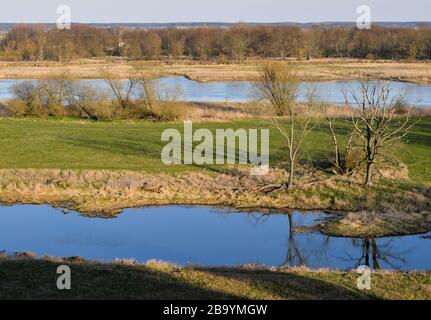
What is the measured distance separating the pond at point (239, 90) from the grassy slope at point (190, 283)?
25.6m

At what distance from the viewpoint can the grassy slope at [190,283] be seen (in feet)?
38.0

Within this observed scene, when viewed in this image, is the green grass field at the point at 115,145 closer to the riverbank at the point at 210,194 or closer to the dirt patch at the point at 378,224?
the riverbank at the point at 210,194

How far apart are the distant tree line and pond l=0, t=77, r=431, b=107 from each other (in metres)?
26.3

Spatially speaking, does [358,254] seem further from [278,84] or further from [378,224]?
[278,84]

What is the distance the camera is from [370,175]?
21719 millimetres

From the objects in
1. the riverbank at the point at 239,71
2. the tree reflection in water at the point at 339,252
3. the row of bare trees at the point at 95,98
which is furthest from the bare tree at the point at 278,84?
the tree reflection in water at the point at 339,252

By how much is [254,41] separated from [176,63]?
1799cm

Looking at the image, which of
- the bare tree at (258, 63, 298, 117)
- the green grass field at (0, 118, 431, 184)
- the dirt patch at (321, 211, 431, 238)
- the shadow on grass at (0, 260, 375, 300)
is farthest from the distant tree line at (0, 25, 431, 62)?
the shadow on grass at (0, 260, 375, 300)

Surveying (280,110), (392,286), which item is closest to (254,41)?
(280,110)

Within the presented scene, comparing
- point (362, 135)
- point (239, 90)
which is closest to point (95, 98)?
point (239, 90)

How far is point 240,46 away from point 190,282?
76.4m

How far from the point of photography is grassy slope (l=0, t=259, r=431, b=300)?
11594 millimetres
